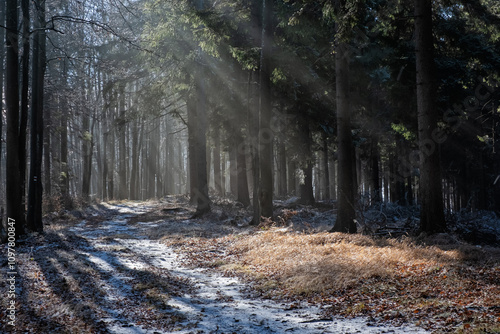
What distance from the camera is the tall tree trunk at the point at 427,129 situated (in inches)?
439

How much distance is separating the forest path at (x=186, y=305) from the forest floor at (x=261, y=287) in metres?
0.02

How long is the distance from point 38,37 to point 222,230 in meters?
9.70

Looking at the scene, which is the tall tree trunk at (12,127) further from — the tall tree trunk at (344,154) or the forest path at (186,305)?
the tall tree trunk at (344,154)

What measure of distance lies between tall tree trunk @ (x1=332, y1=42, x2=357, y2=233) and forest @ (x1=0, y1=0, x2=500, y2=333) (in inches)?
1.7

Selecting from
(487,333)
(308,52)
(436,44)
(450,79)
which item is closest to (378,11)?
(436,44)

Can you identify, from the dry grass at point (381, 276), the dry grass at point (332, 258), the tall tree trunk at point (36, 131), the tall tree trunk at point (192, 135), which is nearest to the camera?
the dry grass at point (381, 276)

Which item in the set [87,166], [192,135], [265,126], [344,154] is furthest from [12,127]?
[87,166]

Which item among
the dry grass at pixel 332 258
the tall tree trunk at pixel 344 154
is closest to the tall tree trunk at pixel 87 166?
the tall tree trunk at pixel 344 154

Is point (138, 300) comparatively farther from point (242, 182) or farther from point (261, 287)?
point (242, 182)

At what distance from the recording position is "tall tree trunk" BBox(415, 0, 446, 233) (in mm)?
11148

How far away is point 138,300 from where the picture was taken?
7.18m

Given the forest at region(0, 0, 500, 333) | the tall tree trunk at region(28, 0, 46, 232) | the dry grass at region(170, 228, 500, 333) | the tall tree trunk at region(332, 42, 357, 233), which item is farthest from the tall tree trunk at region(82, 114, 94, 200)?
Answer: the dry grass at region(170, 228, 500, 333)

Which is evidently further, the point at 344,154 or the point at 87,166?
the point at 87,166

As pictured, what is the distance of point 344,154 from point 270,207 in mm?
4441
